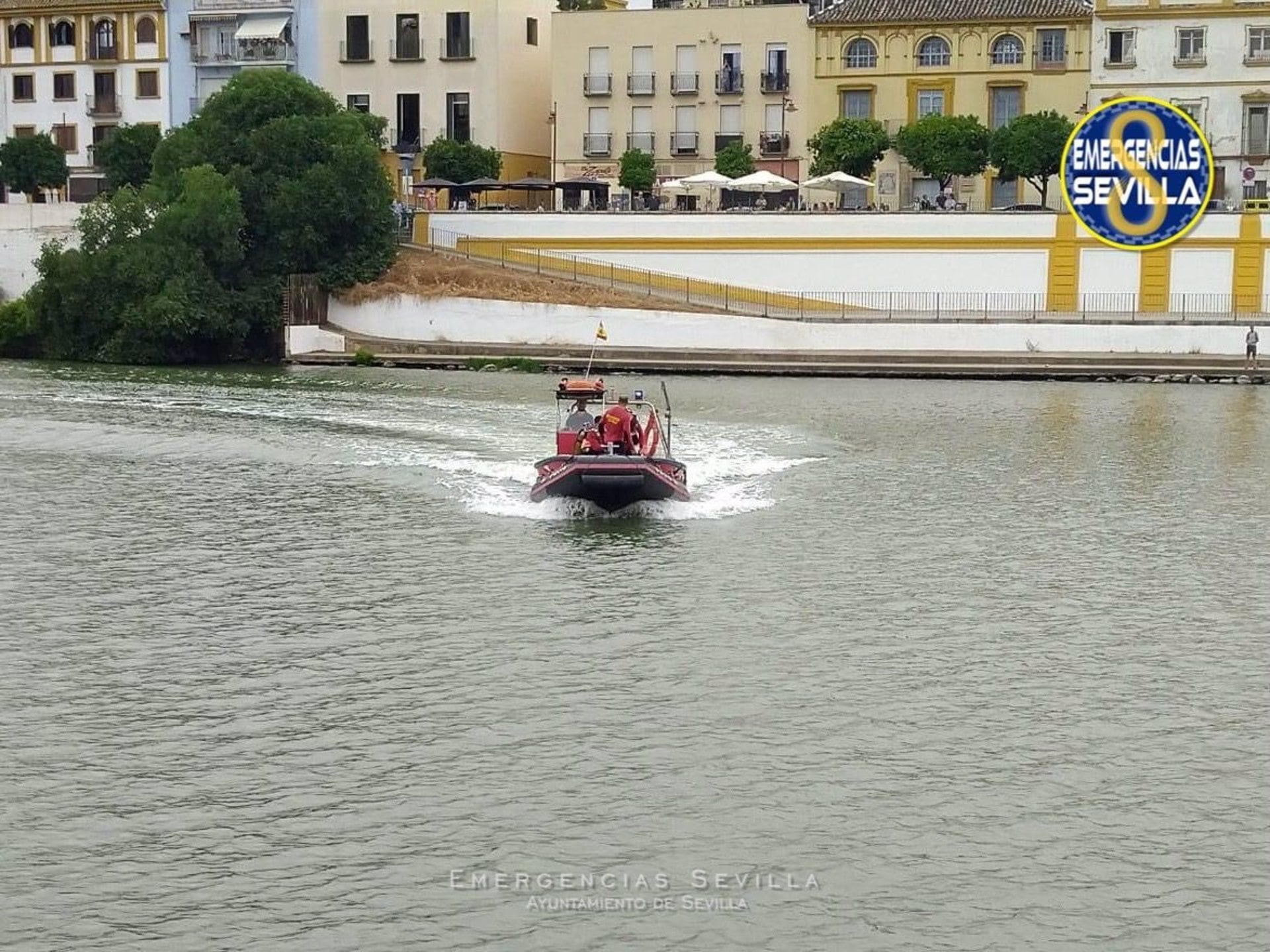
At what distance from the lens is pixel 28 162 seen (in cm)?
7062

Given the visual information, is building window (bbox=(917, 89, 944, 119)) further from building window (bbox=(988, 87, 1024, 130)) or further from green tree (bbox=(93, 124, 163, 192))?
green tree (bbox=(93, 124, 163, 192))

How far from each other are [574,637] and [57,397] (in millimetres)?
26520

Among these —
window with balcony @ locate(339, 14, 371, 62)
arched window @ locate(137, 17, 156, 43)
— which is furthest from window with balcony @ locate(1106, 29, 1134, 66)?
arched window @ locate(137, 17, 156, 43)

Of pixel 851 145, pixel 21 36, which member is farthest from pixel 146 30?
pixel 851 145

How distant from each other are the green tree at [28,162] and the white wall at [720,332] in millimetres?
15900

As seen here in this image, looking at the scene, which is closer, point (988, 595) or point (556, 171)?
point (988, 595)

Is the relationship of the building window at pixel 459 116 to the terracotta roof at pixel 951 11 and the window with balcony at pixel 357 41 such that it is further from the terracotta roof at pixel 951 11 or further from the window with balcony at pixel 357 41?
the terracotta roof at pixel 951 11

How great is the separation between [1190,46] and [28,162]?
3699 cm

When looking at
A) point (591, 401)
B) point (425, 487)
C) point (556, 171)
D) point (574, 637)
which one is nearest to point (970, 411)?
point (591, 401)

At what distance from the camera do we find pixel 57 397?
46.5 m

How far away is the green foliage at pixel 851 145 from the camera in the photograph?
65.1 metres

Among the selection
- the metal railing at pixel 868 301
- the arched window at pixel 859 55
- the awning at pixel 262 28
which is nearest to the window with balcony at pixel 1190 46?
the arched window at pixel 859 55

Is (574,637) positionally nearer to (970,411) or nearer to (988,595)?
(988,595)

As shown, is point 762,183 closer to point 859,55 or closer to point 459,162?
point 859,55
